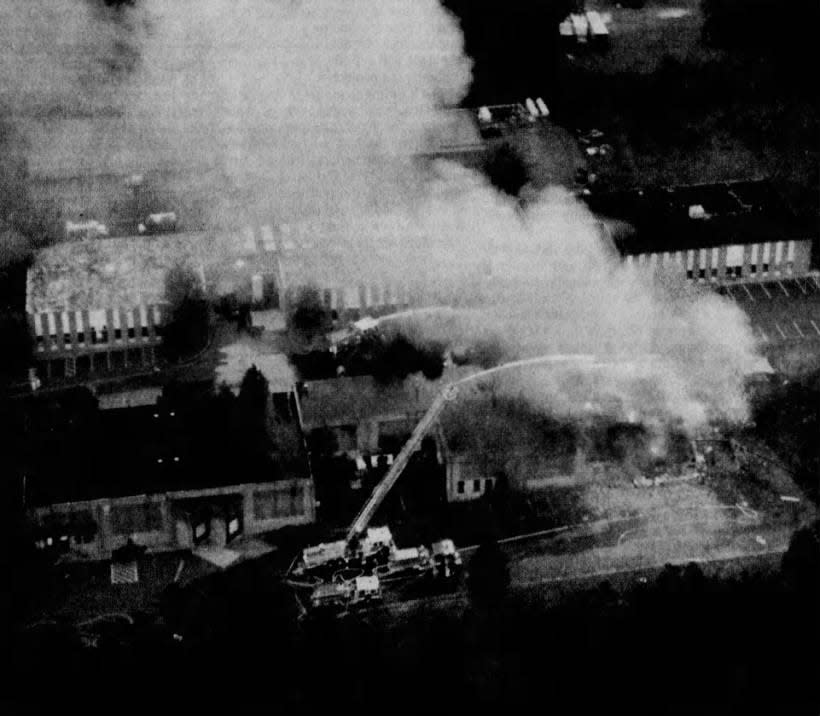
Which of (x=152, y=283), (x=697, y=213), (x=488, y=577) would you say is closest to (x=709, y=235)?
(x=697, y=213)

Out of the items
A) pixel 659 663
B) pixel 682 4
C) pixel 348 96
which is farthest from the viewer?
pixel 682 4

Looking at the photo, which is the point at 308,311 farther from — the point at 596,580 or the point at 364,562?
the point at 596,580

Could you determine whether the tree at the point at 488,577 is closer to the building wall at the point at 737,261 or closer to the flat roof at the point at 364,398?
the flat roof at the point at 364,398

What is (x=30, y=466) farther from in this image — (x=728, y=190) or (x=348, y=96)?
(x=728, y=190)

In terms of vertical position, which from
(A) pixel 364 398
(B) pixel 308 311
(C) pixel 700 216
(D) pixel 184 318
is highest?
(C) pixel 700 216

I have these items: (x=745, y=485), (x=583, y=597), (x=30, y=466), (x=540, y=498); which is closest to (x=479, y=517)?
(x=540, y=498)

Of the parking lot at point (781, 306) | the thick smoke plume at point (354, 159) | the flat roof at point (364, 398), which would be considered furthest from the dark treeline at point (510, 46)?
the flat roof at point (364, 398)
